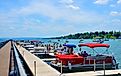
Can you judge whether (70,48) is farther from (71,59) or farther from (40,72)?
(40,72)

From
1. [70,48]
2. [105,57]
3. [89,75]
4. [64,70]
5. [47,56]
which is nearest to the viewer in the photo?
[89,75]

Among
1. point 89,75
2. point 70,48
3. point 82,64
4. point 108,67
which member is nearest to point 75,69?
point 82,64

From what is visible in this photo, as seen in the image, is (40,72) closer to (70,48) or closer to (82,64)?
(82,64)

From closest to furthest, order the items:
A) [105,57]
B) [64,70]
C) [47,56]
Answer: [64,70] → [105,57] → [47,56]

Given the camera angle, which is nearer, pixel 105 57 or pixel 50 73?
pixel 50 73

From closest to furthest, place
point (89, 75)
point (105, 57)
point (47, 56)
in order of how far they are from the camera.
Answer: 1. point (89, 75)
2. point (105, 57)
3. point (47, 56)

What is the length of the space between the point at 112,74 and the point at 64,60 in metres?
6.24

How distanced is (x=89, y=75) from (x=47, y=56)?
22.3 metres

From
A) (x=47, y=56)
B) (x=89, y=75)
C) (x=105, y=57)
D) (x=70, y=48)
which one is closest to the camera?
(x=89, y=75)

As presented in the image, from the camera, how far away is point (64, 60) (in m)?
25.5

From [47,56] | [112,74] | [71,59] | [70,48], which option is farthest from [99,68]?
[47,56]

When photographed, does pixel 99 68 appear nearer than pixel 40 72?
No

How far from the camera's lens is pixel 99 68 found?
2577 cm

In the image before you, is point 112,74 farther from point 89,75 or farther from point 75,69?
point 75,69
